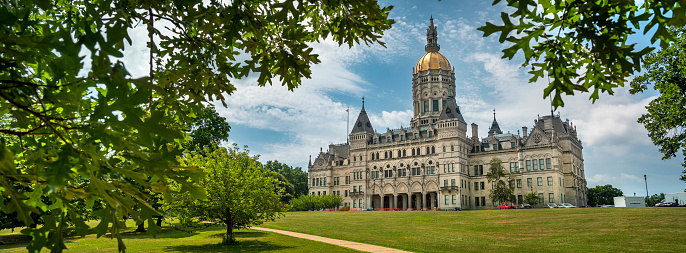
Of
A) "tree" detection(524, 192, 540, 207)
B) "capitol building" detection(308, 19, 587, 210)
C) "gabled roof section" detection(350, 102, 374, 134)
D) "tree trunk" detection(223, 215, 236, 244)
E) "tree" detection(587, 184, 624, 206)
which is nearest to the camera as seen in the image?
"tree trunk" detection(223, 215, 236, 244)

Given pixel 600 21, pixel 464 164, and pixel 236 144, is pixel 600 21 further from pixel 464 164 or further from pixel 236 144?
pixel 464 164

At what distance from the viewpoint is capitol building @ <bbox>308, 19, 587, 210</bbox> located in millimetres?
66500

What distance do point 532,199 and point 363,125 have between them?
34902mm

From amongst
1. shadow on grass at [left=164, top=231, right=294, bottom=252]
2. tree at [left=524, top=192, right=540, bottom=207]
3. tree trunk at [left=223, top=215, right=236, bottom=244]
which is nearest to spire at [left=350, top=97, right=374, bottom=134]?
Result: tree at [left=524, top=192, right=540, bottom=207]

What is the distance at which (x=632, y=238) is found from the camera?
797 inches

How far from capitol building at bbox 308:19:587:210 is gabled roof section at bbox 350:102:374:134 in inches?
8.1

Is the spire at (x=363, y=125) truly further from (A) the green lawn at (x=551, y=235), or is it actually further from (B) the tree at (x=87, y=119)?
(B) the tree at (x=87, y=119)

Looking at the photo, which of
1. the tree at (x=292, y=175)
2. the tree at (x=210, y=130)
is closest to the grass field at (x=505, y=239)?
the tree at (x=210, y=130)

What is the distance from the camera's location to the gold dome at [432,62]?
87750mm

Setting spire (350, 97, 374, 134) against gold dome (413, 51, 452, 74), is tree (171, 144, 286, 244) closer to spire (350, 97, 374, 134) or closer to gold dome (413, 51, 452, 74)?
spire (350, 97, 374, 134)

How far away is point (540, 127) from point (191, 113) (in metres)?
70.8

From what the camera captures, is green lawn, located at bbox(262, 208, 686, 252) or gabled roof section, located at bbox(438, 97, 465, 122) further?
gabled roof section, located at bbox(438, 97, 465, 122)

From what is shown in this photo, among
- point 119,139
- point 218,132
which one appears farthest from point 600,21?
point 218,132

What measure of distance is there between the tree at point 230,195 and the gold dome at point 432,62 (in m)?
70.9
